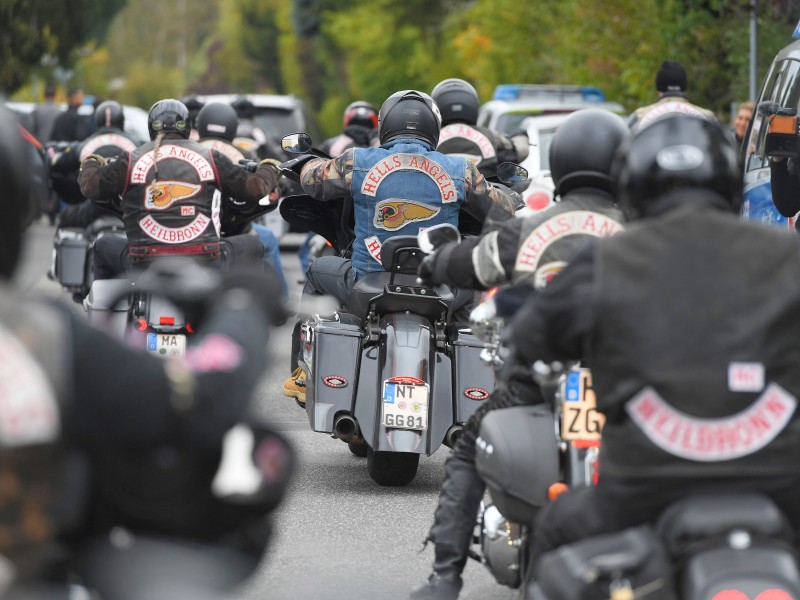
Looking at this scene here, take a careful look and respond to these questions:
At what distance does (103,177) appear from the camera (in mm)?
9883

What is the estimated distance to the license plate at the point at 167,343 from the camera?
938cm

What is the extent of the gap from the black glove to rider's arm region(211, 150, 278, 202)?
4.46m

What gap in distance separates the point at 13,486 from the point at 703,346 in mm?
1559

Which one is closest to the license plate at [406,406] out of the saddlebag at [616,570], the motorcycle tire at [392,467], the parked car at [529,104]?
the motorcycle tire at [392,467]

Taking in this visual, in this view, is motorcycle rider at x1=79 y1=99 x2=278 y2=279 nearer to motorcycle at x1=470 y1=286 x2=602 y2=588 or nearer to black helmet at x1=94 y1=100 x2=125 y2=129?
black helmet at x1=94 y1=100 x2=125 y2=129

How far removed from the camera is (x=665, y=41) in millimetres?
22266

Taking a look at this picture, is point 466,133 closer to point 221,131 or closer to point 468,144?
point 468,144

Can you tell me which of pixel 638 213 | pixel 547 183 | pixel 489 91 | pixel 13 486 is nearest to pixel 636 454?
pixel 638 213

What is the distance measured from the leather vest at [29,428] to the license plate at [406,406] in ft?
16.3

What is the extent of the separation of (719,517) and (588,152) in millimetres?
1971

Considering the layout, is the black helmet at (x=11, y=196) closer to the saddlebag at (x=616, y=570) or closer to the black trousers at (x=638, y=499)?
the saddlebag at (x=616, y=570)

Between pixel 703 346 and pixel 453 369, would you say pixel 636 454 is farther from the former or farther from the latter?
pixel 453 369

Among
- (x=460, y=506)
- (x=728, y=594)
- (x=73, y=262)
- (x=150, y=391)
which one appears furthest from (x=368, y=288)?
(x=73, y=262)

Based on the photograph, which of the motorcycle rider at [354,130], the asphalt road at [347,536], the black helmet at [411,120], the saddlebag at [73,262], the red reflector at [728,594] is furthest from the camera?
the motorcycle rider at [354,130]
